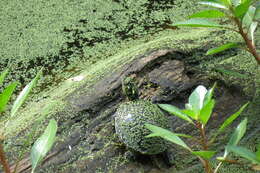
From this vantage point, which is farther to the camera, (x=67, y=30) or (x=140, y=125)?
(x=67, y=30)

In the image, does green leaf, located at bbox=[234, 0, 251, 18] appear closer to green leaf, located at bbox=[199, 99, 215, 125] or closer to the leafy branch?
the leafy branch

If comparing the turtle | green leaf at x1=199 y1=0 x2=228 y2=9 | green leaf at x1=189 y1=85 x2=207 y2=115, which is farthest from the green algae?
green leaf at x1=199 y1=0 x2=228 y2=9

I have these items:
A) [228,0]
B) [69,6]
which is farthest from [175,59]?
[69,6]

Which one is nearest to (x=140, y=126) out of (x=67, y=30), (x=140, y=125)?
(x=140, y=125)

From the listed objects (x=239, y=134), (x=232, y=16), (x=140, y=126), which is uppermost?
(x=232, y=16)

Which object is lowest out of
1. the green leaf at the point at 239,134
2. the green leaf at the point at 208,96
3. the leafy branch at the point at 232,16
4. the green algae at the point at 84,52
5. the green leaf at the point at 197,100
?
the green algae at the point at 84,52

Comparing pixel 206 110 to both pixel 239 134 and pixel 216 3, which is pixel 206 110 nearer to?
pixel 239 134

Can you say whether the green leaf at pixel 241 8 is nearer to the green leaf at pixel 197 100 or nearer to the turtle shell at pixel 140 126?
the green leaf at pixel 197 100

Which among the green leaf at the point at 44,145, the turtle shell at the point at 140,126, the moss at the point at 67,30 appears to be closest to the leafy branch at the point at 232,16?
the green leaf at the point at 44,145
